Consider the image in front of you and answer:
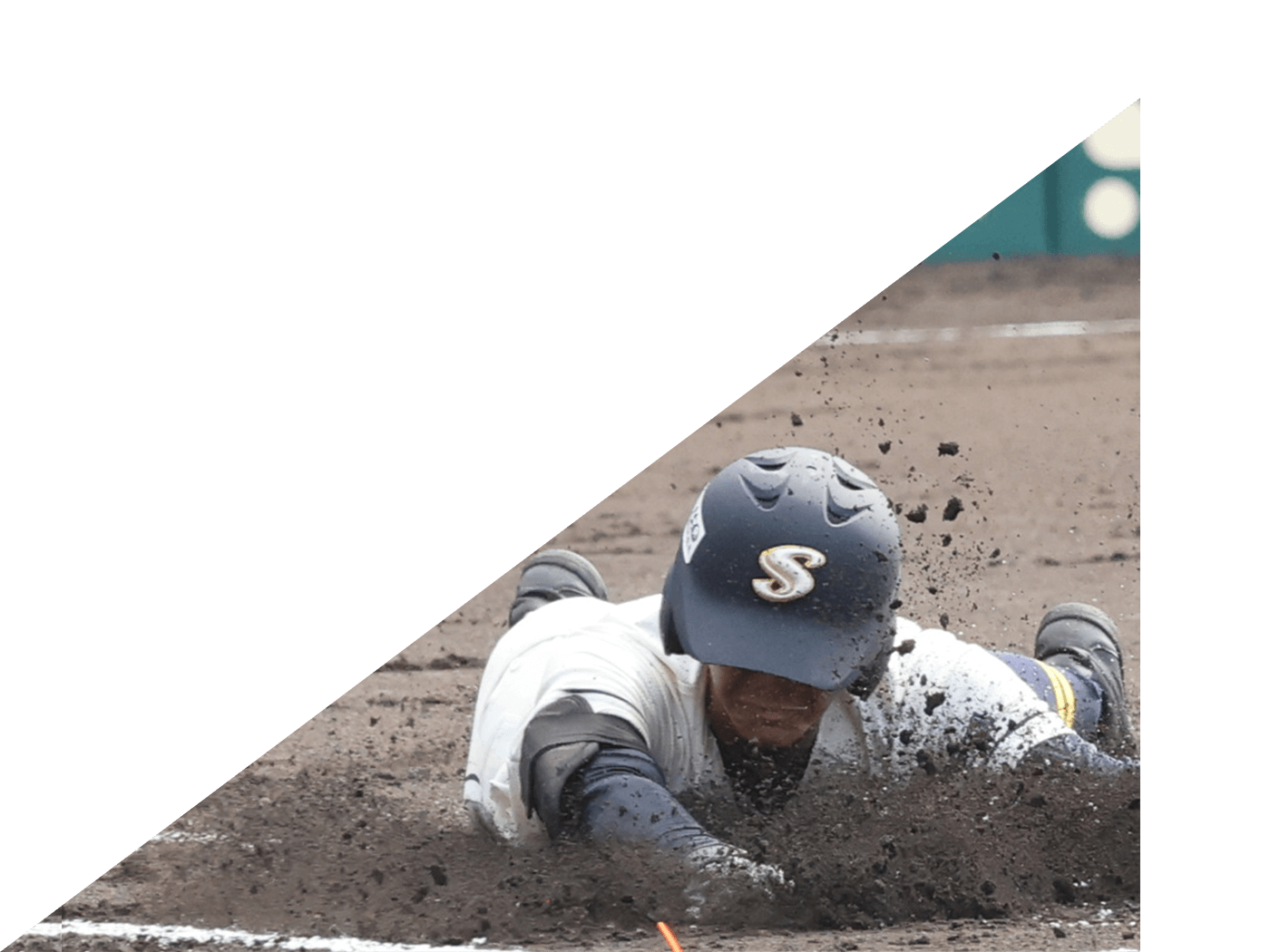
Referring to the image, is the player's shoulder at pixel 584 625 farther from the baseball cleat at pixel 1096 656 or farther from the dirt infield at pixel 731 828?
the baseball cleat at pixel 1096 656

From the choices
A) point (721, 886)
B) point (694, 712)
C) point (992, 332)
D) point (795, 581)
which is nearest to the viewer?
point (721, 886)

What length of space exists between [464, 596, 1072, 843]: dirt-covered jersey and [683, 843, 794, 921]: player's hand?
0.40m

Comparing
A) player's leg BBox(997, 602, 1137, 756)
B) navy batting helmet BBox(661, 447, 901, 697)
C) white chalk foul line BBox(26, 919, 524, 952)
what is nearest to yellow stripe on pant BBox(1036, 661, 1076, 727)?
player's leg BBox(997, 602, 1137, 756)

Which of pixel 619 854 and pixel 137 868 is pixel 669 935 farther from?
pixel 137 868

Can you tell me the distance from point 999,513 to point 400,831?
13.5 ft

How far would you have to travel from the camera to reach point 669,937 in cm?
304

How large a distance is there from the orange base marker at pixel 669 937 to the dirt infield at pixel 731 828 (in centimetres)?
3

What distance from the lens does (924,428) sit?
895cm

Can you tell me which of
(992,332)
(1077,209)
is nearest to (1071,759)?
(992,332)

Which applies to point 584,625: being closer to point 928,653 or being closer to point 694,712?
point 694,712

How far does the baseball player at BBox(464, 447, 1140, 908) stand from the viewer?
11.0 ft

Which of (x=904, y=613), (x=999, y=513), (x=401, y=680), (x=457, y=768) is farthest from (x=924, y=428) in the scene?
(x=457, y=768)

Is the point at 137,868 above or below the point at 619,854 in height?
below

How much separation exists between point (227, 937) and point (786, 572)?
129 centimetres
